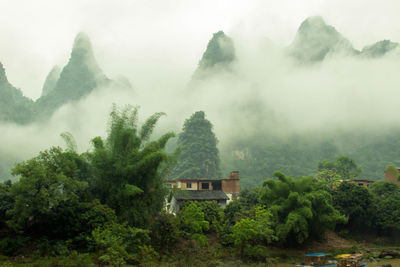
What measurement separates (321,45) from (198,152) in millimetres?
63887

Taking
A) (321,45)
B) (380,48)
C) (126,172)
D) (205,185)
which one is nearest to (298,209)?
(126,172)

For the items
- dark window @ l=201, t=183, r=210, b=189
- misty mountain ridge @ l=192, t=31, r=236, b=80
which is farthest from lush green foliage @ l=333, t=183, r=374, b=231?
misty mountain ridge @ l=192, t=31, r=236, b=80

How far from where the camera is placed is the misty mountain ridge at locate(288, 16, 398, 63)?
98625 millimetres

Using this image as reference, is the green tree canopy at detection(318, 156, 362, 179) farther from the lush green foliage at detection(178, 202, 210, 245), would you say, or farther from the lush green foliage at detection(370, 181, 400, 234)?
the lush green foliage at detection(178, 202, 210, 245)

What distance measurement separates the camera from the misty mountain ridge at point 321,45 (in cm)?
9862

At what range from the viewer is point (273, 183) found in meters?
22.9

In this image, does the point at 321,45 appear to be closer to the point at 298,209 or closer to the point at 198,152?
the point at 198,152

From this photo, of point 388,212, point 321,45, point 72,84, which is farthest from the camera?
point 321,45

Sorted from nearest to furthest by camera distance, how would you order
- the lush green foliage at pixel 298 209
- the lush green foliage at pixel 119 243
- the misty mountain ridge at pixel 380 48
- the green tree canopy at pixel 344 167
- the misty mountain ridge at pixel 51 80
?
the lush green foliage at pixel 119 243 < the lush green foliage at pixel 298 209 < the green tree canopy at pixel 344 167 < the misty mountain ridge at pixel 380 48 < the misty mountain ridge at pixel 51 80

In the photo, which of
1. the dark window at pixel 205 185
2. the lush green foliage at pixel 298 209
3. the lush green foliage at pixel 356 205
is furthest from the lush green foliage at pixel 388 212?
the dark window at pixel 205 185

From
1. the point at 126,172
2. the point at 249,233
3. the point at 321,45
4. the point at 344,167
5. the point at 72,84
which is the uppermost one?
the point at 321,45

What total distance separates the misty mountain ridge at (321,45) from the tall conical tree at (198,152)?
55600 millimetres

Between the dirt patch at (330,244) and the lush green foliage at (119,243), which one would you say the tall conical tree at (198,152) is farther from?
the lush green foliage at (119,243)

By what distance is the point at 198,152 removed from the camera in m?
60.8
